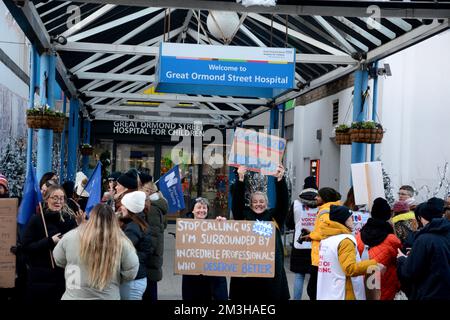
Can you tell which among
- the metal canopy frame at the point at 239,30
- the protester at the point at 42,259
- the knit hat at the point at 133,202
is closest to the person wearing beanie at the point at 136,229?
the knit hat at the point at 133,202

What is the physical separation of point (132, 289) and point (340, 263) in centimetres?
173

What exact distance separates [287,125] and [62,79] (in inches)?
341

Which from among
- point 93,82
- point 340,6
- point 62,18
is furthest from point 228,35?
point 93,82

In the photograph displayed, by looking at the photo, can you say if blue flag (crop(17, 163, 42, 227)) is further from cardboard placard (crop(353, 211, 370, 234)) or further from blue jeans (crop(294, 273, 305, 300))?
cardboard placard (crop(353, 211, 370, 234))

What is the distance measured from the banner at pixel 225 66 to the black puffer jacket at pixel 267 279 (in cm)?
240

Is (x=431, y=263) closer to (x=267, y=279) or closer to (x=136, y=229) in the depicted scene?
(x=267, y=279)

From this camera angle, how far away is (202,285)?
6891mm

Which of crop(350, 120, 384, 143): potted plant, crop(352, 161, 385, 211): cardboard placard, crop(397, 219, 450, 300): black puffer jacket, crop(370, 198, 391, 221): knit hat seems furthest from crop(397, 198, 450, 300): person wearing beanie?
crop(350, 120, 384, 143): potted plant

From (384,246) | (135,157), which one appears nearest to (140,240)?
(384,246)

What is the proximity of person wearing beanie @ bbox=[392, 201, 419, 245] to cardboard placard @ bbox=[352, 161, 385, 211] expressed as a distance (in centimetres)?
54

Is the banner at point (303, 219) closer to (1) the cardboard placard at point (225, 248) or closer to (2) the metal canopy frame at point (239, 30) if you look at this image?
(1) the cardboard placard at point (225, 248)

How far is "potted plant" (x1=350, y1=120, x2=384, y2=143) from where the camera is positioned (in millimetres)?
9875

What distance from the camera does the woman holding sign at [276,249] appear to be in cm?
633
